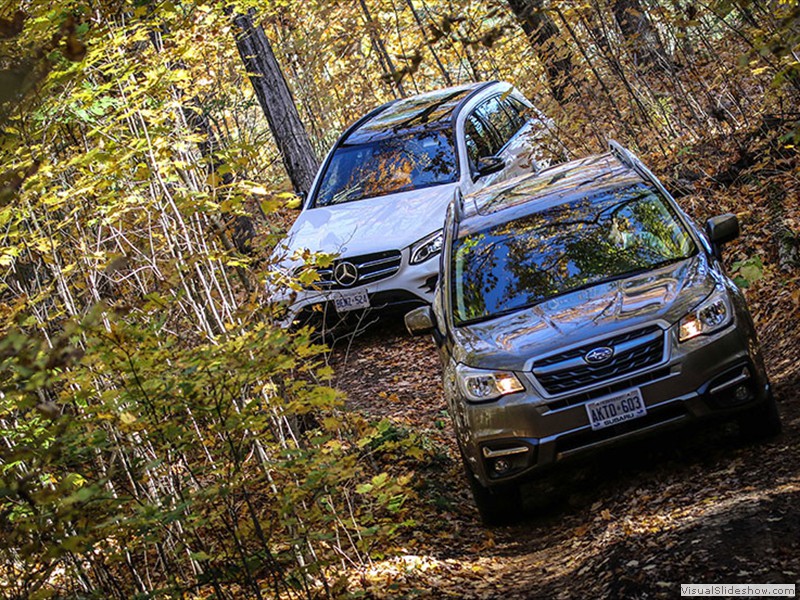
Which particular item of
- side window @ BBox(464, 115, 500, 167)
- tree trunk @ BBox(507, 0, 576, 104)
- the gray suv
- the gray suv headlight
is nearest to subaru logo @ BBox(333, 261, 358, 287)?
the gray suv headlight

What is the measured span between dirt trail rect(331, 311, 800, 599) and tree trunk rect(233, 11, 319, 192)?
375 inches

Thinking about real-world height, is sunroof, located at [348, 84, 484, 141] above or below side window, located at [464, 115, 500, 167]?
above

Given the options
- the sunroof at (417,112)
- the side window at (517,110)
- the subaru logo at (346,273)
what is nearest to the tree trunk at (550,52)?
the side window at (517,110)

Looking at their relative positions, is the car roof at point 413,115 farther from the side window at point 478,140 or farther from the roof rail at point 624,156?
the roof rail at point 624,156

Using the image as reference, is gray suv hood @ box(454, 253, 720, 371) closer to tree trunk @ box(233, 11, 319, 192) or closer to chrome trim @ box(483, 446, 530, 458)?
chrome trim @ box(483, 446, 530, 458)

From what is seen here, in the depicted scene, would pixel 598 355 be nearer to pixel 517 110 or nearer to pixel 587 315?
pixel 587 315

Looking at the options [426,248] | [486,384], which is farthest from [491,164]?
[486,384]

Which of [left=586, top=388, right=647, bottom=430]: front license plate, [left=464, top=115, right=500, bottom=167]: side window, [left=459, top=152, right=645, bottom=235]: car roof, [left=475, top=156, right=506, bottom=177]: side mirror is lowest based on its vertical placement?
[left=586, top=388, right=647, bottom=430]: front license plate

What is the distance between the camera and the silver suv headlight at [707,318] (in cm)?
590

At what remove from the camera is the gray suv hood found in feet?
19.5

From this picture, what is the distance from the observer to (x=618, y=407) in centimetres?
584

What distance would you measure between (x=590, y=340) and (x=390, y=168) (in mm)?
6231

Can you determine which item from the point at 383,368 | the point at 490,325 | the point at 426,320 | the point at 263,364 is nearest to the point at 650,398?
the point at 490,325

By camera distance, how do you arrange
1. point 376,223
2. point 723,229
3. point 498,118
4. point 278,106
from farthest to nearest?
point 278,106 → point 498,118 → point 376,223 → point 723,229
